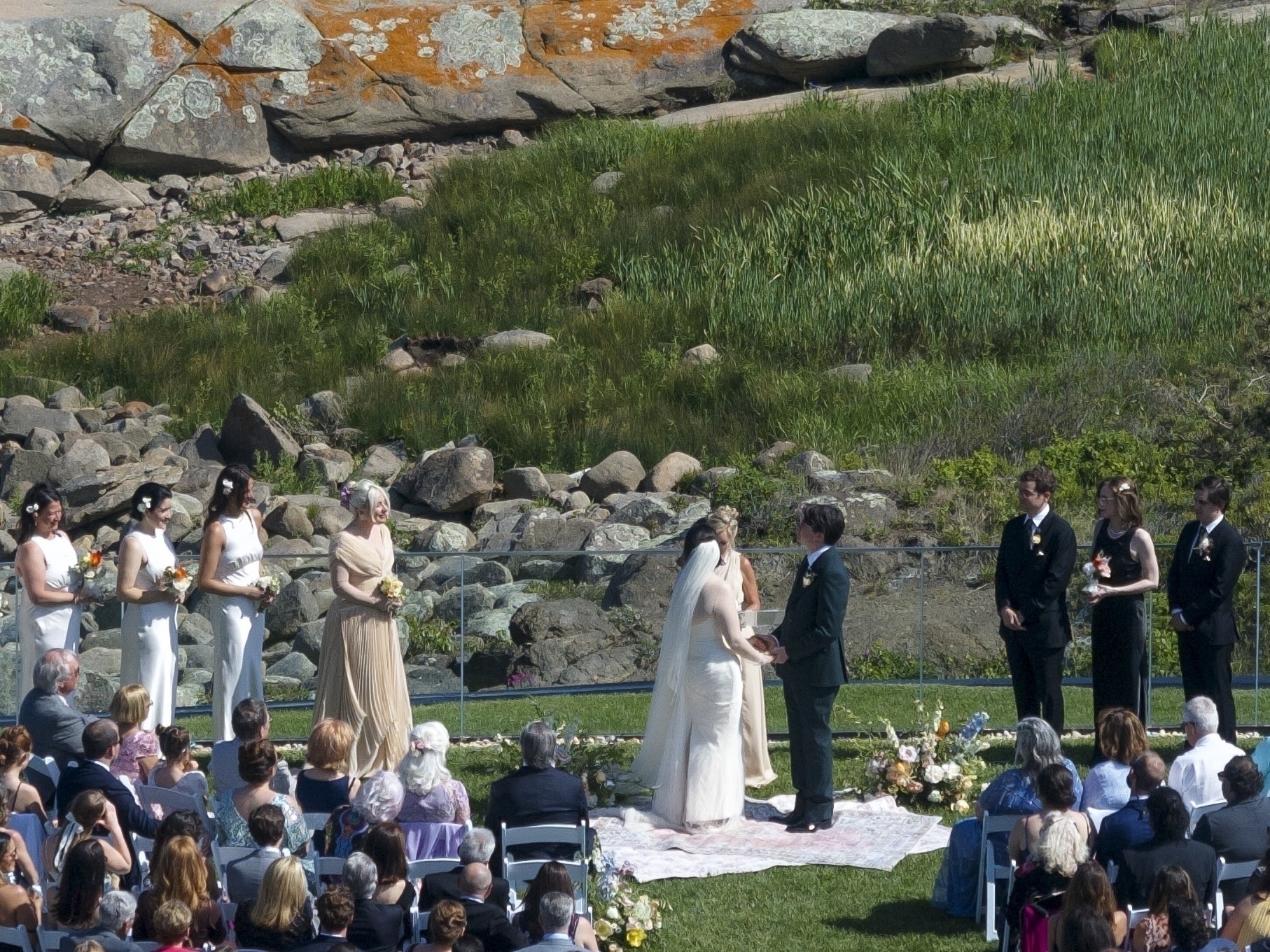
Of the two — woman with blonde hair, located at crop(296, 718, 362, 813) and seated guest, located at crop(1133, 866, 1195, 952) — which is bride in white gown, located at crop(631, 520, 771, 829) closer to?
woman with blonde hair, located at crop(296, 718, 362, 813)

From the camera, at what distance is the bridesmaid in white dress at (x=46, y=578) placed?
9.86m

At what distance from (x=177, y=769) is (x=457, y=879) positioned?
6.01ft

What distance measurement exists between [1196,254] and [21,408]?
13547 mm

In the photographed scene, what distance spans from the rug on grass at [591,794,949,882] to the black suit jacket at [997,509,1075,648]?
131cm

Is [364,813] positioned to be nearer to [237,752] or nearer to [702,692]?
[237,752]

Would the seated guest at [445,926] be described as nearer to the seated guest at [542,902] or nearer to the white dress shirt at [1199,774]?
the seated guest at [542,902]

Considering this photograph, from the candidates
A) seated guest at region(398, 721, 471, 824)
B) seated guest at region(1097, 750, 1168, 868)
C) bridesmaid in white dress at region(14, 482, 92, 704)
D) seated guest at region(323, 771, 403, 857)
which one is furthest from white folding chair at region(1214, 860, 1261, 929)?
bridesmaid in white dress at region(14, 482, 92, 704)

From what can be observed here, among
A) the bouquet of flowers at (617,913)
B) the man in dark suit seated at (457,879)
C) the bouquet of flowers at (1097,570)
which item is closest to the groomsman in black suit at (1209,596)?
the bouquet of flowers at (1097,570)

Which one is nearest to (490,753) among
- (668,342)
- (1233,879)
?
(1233,879)

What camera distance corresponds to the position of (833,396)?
1895 centimetres

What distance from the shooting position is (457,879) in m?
6.54

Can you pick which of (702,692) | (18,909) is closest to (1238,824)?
(702,692)

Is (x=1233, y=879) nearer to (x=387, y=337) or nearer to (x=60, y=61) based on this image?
(x=387, y=337)

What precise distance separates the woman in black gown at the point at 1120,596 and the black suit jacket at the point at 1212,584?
0.19 metres
